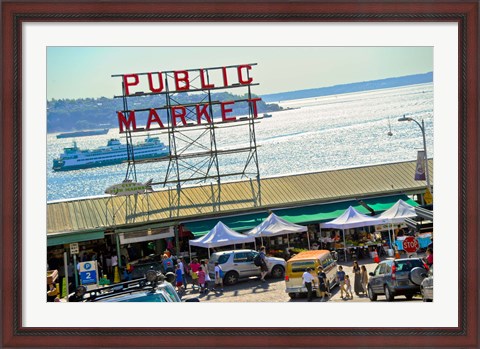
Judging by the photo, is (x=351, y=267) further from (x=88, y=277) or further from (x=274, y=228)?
(x=88, y=277)

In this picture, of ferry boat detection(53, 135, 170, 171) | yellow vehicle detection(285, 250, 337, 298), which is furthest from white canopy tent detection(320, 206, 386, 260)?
ferry boat detection(53, 135, 170, 171)

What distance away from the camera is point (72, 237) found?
31750mm

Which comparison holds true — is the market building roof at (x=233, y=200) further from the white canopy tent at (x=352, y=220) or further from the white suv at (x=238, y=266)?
the white suv at (x=238, y=266)

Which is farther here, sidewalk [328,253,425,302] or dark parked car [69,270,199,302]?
sidewalk [328,253,425,302]

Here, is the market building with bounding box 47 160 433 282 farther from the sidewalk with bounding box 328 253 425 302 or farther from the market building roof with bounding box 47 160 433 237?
the sidewalk with bounding box 328 253 425 302

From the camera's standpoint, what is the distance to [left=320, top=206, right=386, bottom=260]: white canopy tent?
31766 mm

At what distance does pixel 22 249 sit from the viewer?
14.2 metres

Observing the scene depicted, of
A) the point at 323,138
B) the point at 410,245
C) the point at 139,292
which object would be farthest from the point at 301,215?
the point at 323,138

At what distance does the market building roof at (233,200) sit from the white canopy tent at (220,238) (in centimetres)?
242

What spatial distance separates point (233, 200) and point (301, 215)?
3.17m

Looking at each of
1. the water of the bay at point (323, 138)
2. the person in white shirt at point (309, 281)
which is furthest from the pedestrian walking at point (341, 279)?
the water of the bay at point (323, 138)

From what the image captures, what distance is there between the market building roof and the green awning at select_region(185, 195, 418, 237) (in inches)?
5.0

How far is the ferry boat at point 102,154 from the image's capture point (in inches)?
4168
